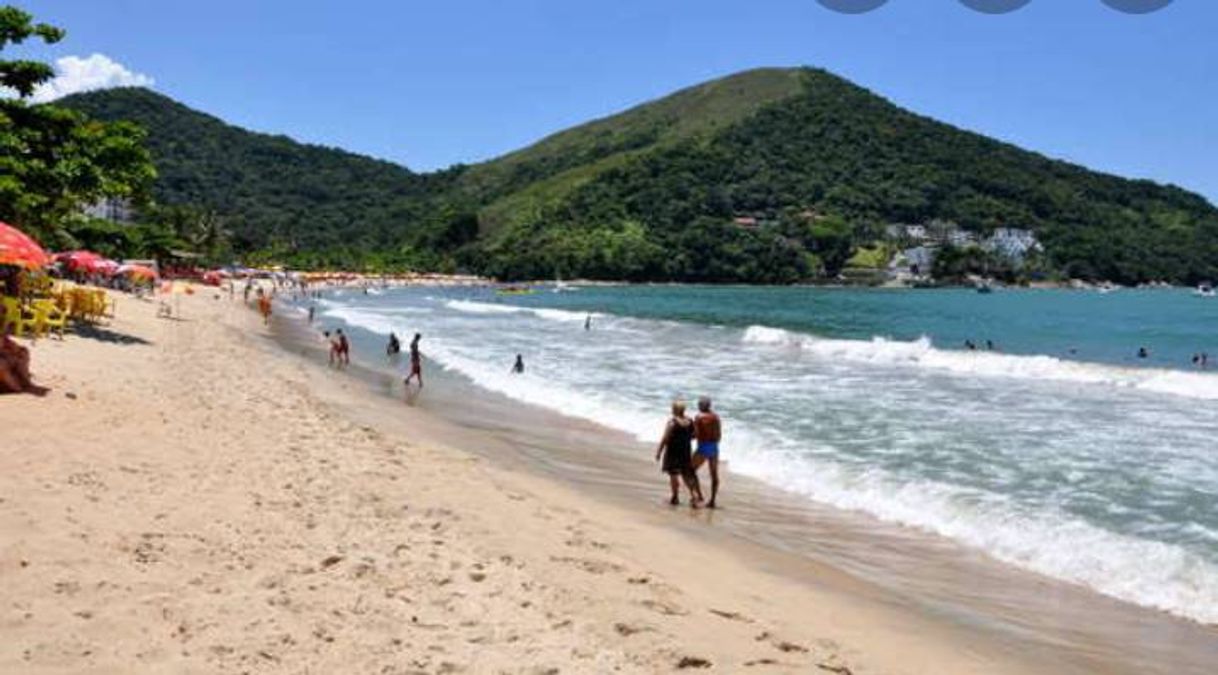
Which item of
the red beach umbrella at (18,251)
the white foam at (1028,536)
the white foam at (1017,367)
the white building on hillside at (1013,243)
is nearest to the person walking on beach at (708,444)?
the white foam at (1028,536)

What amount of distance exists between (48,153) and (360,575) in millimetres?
18081

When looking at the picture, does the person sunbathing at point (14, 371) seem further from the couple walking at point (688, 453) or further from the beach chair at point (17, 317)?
the couple walking at point (688, 453)

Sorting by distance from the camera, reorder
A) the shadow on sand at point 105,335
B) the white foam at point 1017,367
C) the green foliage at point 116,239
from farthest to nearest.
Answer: the green foliage at point 116,239 < the white foam at point 1017,367 < the shadow on sand at point 105,335

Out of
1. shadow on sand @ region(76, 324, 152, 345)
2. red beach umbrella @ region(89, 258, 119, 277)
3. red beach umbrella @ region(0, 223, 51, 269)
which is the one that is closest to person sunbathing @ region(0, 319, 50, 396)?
red beach umbrella @ region(0, 223, 51, 269)

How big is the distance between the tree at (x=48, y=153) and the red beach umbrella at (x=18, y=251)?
4.49 meters

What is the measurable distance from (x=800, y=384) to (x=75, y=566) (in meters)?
21.1

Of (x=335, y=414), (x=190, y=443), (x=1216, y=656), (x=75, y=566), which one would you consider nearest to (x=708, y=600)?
(x=1216, y=656)

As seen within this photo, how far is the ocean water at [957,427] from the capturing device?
32.8 ft

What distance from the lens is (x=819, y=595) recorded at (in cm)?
782

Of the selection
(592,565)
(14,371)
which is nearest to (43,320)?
(14,371)

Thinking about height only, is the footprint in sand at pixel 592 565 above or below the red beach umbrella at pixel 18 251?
below

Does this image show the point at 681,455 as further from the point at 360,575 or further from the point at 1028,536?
the point at 360,575

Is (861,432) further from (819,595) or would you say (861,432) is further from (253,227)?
(253,227)

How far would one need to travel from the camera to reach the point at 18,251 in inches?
550
